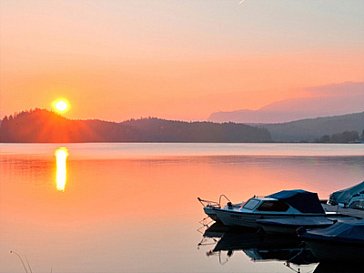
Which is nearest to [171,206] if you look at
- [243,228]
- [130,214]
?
[130,214]

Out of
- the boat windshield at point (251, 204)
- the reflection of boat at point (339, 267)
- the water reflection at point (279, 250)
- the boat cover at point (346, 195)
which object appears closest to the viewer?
the reflection of boat at point (339, 267)

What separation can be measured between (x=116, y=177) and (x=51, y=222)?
35188mm

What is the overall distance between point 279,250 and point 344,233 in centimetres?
493

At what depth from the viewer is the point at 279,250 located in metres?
25.7

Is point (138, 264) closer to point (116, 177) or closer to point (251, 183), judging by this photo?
point (251, 183)

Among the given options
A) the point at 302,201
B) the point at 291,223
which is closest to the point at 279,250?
the point at 291,223

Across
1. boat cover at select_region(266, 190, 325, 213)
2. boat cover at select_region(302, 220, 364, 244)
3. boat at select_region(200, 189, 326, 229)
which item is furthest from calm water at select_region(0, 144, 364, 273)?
boat cover at select_region(266, 190, 325, 213)

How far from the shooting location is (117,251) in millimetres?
25547

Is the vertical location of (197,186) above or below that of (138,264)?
above

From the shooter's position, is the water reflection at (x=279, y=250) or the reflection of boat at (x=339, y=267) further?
the water reflection at (x=279, y=250)

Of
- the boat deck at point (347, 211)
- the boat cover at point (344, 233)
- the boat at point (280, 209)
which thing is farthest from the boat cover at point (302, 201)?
the boat cover at point (344, 233)

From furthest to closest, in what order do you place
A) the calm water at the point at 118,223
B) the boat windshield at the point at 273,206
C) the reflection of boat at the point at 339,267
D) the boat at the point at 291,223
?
the boat windshield at the point at 273,206 → the boat at the point at 291,223 → the calm water at the point at 118,223 → the reflection of boat at the point at 339,267

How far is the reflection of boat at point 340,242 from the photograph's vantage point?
21.0 m

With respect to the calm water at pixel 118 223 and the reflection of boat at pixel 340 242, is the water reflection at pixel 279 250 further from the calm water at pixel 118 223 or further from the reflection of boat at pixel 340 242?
the calm water at pixel 118 223
